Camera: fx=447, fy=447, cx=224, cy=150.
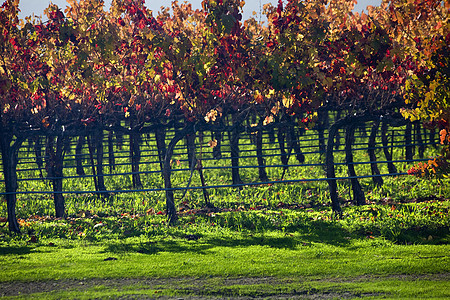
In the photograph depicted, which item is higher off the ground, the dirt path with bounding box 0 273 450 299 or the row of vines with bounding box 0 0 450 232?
the row of vines with bounding box 0 0 450 232

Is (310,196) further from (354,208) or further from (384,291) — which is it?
(384,291)

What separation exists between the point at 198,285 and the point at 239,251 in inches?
70.8

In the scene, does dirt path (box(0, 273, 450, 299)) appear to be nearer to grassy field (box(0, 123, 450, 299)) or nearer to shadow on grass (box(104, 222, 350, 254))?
grassy field (box(0, 123, 450, 299))

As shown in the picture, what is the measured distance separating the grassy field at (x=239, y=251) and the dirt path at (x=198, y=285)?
16 millimetres

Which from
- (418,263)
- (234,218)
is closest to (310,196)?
(234,218)

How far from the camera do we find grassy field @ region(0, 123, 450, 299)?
22.4 ft

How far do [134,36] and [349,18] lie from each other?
17.5 ft

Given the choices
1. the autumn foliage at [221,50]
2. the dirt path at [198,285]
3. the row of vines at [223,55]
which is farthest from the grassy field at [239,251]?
the autumn foliage at [221,50]

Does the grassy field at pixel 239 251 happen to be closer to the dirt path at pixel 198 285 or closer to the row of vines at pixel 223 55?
the dirt path at pixel 198 285

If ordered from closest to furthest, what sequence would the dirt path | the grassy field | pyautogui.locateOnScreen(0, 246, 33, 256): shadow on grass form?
the dirt path, the grassy field, pyautogui.locateOnScreen(0, 246, 33, 256): shadow on grass

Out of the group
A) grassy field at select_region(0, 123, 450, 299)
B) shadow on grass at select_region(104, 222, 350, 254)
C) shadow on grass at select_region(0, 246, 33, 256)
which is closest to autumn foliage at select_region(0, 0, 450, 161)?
grassy field at select_region(0, 123, 450, 299)

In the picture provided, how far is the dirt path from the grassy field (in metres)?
0.02

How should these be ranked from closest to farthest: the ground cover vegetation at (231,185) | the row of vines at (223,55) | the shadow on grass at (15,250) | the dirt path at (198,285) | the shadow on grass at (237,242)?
the dirt path at (198,285) → the ground cover vegetation at (231,185) → the shadow on grass at (237,242) → the shadow on grass at (15,250) → the row of vines at (223,55)

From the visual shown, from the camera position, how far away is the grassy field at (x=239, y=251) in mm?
6816
